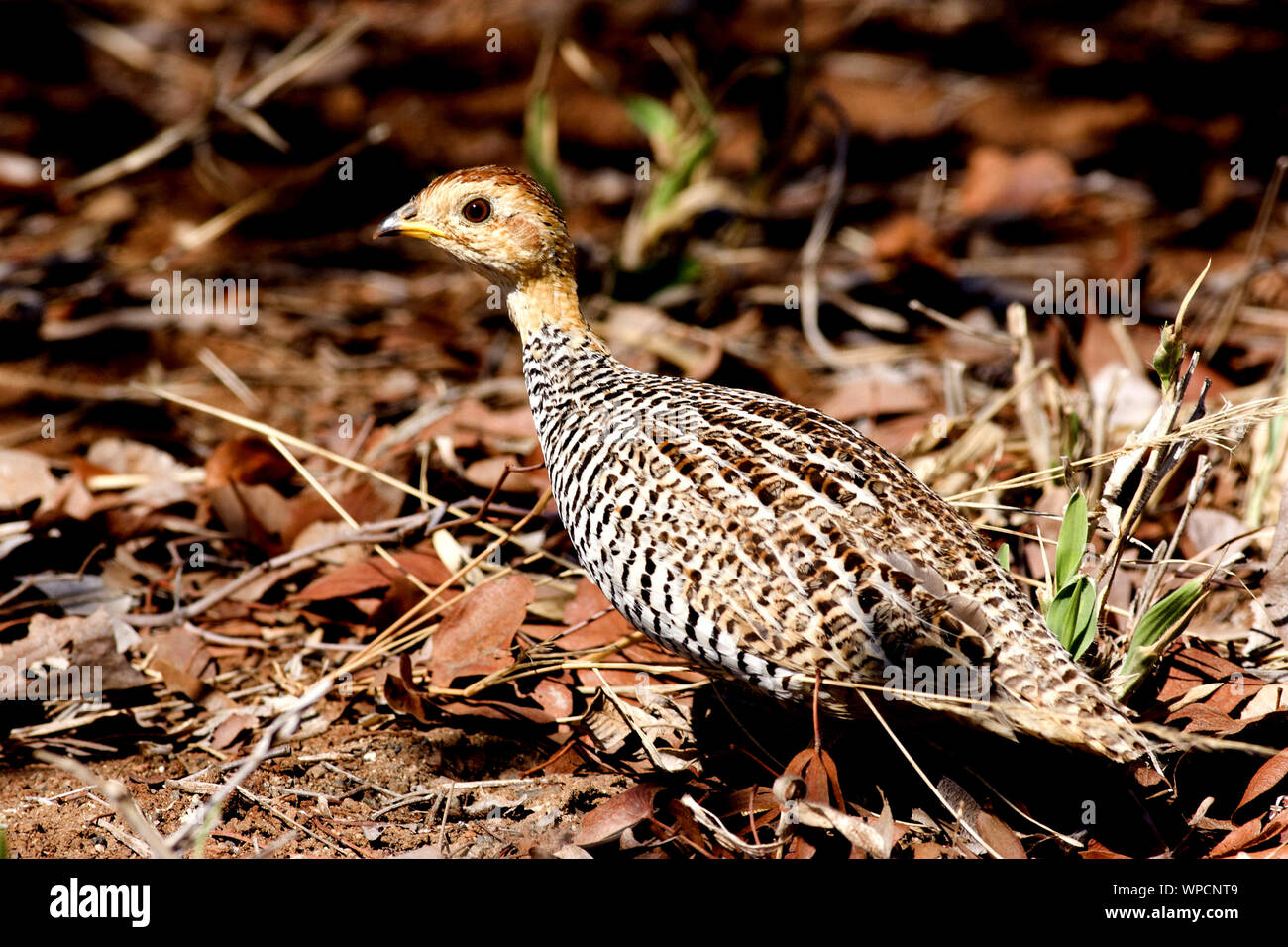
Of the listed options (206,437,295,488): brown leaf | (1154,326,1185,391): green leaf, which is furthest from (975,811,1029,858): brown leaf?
(206,437,295,488): brown leaf

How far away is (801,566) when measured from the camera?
332cm

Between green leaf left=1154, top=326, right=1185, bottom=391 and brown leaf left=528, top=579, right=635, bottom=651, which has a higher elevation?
green leaf left=1154, top=326, right=1185, bottom=391

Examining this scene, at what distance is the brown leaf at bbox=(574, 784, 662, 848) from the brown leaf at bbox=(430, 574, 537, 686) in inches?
30.1

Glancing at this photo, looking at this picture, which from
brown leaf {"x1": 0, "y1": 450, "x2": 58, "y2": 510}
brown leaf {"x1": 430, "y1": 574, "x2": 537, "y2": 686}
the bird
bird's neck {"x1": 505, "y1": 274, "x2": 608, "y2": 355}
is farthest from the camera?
brown leaf {"x1": 0, "y1": 450, "x2": 58, "y2": 510}

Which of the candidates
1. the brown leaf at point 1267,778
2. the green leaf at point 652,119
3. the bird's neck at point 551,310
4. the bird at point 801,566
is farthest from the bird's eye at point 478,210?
the brown leaf at point 1267,778

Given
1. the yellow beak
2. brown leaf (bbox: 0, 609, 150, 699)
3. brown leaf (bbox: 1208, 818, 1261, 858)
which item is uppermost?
the yellow beak

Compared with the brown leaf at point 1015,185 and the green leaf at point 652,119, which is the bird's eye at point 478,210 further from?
the brown leaf at point 1015,185

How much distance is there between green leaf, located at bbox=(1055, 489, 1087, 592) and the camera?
354 cm

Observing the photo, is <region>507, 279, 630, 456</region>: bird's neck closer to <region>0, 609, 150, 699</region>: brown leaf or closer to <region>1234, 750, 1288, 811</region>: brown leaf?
<region>0, 609, 150, 699</region>: brown leaf

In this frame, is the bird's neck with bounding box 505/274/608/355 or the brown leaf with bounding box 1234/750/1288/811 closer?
the brown leaf with bounding box 1234/750/1288/811

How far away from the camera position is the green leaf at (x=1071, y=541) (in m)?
3.54

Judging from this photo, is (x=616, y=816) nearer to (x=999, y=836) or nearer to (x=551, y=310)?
(x=999, y=836)

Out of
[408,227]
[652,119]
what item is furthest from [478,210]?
[652,119]

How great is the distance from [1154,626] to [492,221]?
2.55 metres
